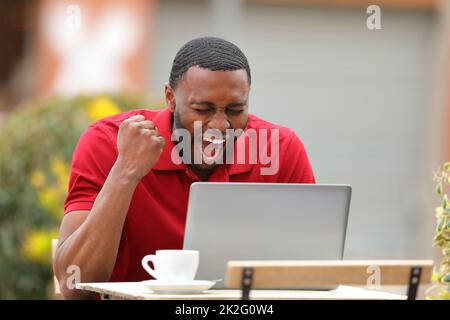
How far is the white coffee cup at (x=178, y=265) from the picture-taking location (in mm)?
3192

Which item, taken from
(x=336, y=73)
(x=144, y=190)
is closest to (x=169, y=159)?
(x=144, y=190)

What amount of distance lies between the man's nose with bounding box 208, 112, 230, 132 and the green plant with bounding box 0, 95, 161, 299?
8.74ft

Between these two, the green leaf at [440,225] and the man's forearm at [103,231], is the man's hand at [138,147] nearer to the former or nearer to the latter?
the man's forearm at [103,231]

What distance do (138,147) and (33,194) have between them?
9.25 ft

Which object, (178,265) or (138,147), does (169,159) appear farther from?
(178,265)

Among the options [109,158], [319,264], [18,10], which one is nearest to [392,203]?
[18,10]

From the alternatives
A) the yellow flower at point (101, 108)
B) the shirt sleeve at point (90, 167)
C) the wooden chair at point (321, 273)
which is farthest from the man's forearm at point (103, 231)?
the yellow flower at point (101, 108)

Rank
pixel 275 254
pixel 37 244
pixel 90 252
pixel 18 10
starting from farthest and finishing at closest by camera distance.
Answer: pixel 18 10
pixel 37 244
pixel 90 252
pixel 275 254

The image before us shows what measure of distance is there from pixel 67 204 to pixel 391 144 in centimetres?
789

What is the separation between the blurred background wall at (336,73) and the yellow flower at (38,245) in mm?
4509

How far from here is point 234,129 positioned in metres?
3.82

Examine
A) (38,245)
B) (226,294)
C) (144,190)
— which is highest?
(144,190)

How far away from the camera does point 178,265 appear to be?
3201 millimetres
